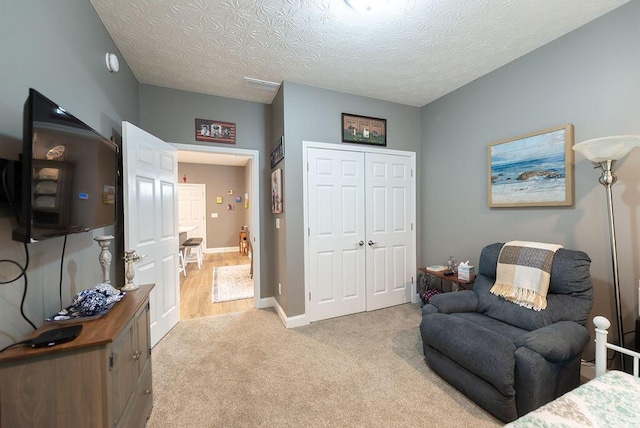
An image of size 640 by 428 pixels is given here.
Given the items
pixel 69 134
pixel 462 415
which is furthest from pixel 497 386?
pixel 69 134

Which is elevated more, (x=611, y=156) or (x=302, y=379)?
(x=611, y=156)

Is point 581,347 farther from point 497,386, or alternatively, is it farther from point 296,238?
point 296,238

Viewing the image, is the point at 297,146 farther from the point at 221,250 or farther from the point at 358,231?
the point at 221,250

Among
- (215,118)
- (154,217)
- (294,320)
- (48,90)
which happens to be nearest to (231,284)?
(294,320)

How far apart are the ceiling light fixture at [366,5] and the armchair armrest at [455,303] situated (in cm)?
234

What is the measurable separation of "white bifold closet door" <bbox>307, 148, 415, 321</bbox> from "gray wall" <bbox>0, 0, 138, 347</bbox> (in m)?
1.88

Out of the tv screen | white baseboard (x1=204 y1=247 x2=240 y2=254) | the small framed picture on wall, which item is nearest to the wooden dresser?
the tv screen

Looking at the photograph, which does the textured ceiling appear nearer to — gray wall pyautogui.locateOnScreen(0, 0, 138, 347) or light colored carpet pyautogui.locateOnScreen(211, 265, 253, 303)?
gray wall pyautogui.locateOnScreen(0, 0, 138, 347)

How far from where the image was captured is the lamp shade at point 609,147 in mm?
1480

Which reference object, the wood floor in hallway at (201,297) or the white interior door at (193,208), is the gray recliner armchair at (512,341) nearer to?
the wood floor in hallway at (201,297)

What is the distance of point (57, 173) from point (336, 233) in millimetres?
2383

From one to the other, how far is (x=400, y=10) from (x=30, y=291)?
273 cm

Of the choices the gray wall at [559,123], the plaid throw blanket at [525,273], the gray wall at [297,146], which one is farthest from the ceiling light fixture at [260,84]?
the plaid throw blanket at [525,273]

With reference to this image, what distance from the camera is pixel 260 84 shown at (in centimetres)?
276
